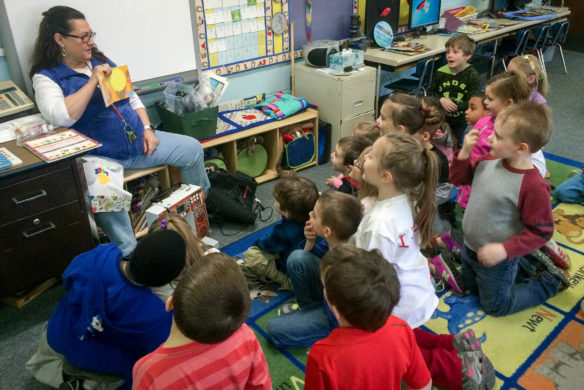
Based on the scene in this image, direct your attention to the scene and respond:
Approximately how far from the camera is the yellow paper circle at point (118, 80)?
249 cm

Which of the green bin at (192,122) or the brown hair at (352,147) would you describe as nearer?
the brown hair at (352,147)

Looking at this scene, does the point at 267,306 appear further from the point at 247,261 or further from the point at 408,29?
the point at 408,29

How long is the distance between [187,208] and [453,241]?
1.47 metres

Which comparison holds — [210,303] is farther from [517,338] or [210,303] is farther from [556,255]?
[556,255]

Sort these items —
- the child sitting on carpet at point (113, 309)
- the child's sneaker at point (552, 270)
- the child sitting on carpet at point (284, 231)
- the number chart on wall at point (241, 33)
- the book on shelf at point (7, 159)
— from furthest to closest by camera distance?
the number chart on wall at point (241, 33) < the child's sneaker at point (552, 270) < the child sitting on carpet at point (284, 231) < the book on shelf at point (7, 159) < the child sitting on carpet at point (113, 309)

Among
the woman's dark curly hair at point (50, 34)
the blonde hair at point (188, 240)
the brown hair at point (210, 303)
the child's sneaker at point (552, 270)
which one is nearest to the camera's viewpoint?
the brown hair at point (210, 303)

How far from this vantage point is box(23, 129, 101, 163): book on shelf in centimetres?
208

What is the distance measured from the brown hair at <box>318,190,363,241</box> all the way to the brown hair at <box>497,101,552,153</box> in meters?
0.70

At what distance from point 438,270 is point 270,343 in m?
0.93

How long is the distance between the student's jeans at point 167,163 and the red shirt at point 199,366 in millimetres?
1409

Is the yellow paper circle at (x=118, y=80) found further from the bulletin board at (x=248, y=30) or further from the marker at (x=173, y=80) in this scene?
the bulletin board at (x=248, y=30)

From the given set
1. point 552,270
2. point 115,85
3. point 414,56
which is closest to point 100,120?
point 115,85

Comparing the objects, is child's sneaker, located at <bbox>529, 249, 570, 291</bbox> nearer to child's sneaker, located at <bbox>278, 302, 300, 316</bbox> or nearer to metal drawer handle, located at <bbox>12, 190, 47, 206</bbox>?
child's sneaker, located at <bbox>278, 302, 300, 316</bbox>

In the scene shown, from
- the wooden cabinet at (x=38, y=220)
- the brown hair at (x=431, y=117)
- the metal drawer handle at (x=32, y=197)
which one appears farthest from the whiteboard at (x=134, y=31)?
the brown hair at (x=431, y=117)
